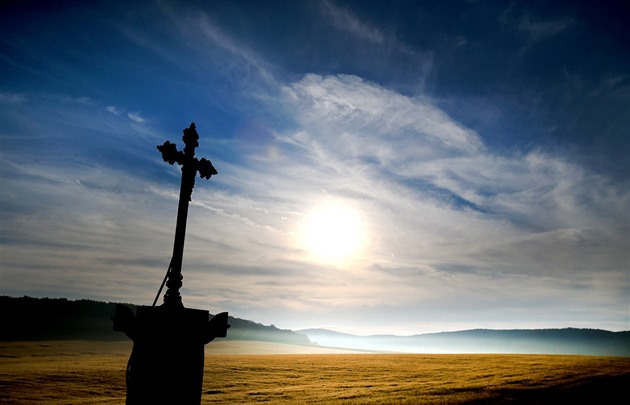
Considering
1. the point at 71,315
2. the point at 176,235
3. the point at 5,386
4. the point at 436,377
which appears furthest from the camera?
the point at 71,315

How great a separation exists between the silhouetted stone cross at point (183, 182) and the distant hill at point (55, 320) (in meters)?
116

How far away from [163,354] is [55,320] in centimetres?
15539

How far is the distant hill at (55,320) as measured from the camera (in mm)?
107062

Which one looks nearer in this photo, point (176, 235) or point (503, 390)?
point (176, 235)

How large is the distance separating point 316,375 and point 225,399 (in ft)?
38.6

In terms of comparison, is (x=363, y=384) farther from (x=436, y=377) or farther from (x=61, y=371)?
(x=61, y=371)

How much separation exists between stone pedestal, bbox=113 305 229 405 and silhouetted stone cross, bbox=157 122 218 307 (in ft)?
0.86

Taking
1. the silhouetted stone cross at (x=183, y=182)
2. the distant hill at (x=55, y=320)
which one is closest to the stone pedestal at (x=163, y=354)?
the silhouetted stone cross at (x=183, y=182)

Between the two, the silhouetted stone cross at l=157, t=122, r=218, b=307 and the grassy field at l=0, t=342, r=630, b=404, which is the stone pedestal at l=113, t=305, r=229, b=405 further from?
the grassy field at l=0, t=342, r=630, b=404

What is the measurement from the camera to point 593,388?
64.0 ft

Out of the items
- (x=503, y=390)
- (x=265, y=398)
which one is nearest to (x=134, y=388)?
(x=265, y=398)

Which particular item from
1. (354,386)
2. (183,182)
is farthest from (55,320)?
(183,182)

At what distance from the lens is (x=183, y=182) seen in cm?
464

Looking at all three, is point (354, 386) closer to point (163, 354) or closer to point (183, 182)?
point (163, 354)
